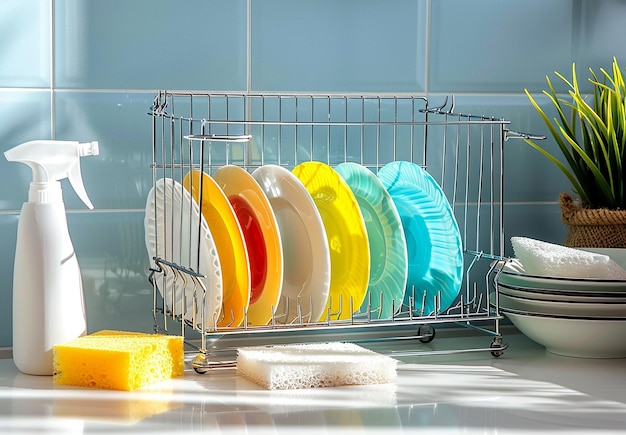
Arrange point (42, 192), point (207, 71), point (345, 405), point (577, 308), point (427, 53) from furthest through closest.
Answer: point (427, 53), point (207, 71), point (577, 308), point (42, 192), point (345, 405)

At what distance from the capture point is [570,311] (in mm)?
1251

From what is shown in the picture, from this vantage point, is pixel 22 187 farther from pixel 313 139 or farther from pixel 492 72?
pixel 492 72

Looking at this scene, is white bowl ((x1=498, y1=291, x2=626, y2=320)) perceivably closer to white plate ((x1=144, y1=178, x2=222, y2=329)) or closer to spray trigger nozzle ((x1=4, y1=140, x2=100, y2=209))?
white plate ((x1=144, y1=178, x2=222, y2=329))

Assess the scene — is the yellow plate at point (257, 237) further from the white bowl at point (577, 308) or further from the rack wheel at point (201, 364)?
the white bowl at point (577, 308)

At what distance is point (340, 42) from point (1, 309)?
61 centimetres

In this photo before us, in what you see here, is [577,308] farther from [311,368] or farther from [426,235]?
[311,368]

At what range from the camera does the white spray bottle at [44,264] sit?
1.14 metres

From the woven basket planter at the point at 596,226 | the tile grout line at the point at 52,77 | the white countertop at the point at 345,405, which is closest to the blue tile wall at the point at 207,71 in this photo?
the tile grout line at the point at 52,77

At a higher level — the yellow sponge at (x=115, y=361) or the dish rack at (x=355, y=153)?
the dish rack at (x=355, y=153)

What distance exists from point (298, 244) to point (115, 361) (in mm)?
279

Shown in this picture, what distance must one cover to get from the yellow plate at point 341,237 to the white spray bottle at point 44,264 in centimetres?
31

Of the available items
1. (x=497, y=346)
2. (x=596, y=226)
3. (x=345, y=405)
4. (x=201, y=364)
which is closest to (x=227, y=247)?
(x=201, y=364)

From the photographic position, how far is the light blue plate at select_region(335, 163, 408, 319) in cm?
124

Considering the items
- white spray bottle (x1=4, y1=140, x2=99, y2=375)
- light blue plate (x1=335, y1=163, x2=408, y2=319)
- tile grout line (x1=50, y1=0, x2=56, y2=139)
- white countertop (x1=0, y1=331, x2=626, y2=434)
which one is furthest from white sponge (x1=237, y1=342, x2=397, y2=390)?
tile grout line (x1=50, y1=0, x2=56, y2=139)
